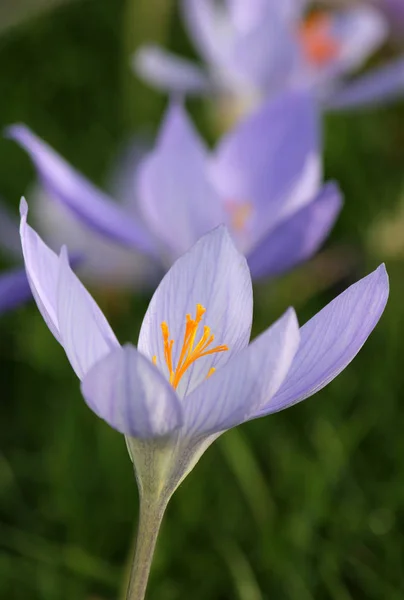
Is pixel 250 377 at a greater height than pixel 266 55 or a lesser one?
lesser

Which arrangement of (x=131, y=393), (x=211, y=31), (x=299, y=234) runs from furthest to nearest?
(x=211, y=31) < (x=299, y=234) < (x=131, y=393)

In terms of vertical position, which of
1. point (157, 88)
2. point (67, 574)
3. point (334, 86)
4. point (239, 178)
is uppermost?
point (157, 88)

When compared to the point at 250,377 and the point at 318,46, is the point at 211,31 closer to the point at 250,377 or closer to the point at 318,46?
the point at 318,46

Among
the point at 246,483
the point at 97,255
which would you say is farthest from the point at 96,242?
the point at 246,483

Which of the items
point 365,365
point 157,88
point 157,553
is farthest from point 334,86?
point 157,553

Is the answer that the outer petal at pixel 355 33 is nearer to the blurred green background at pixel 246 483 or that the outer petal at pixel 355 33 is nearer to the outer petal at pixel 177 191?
the blurred green background at pixel 246 483

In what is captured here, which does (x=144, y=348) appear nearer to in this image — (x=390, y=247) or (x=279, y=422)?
(x=279, y=422)

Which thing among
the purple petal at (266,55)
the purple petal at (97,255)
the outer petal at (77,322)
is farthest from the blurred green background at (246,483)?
the outer petal at (77,322)
